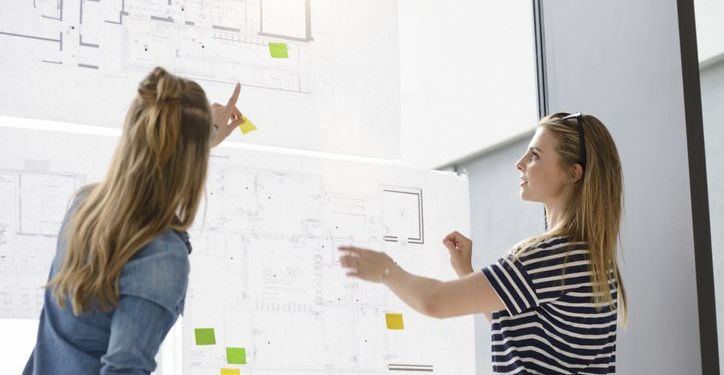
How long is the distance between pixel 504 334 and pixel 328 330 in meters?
0.99

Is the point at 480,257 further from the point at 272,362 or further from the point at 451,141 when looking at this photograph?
the point at 272,362

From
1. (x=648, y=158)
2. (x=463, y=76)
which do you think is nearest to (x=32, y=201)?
(x=648, y=158)

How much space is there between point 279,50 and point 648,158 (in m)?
1.19

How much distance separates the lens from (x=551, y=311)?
2.03 meters

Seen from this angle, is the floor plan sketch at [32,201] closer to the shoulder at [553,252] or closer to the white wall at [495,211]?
the shoulder at [553,252]

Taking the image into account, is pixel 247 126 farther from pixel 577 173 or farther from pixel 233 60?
pixel 577 173

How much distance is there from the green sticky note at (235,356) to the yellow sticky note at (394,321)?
516mm

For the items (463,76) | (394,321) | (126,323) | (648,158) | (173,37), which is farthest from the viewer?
(463,76)

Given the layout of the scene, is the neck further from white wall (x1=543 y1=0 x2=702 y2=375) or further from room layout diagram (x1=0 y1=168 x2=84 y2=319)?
room layout diagram (x1=0 y1=168 x2=84 y2=319)

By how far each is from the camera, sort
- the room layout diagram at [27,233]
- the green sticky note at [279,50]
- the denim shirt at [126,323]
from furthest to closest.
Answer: the green sticky note at [279,50], the room layout diagram at [27,233], the denim shirt at [126,323]

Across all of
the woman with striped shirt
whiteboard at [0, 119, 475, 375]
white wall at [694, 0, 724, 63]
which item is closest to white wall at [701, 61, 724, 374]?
white wall at [694, 0, 724, 63]

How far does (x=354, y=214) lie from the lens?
3104 millimetres

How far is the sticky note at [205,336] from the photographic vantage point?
2.74 m

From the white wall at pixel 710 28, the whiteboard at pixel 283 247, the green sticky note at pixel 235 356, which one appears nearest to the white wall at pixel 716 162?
the white wall at pixel 710 28
